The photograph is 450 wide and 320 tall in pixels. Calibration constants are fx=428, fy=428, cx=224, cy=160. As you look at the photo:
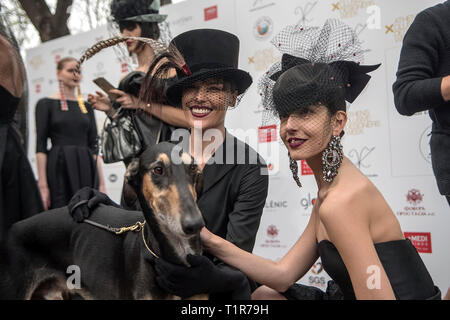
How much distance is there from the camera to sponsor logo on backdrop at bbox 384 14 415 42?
1778 mm

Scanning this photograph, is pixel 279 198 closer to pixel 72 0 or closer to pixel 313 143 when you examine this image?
pixel 313 143

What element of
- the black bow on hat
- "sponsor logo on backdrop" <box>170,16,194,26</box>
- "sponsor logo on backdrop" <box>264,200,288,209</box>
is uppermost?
"sponsor logo on backdrop" <box>170,16,194,26</box>

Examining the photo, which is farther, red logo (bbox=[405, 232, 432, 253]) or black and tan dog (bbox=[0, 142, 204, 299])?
red logo (bbox=[405, 232, 432, 253])

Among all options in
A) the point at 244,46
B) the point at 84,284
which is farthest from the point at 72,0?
the point at 84,284

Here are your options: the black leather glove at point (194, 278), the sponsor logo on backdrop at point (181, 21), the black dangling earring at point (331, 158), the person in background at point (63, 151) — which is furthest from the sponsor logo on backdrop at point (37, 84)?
the black dangling earring at point (331, 158)

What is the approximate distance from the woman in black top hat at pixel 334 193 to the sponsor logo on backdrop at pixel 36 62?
3.63m

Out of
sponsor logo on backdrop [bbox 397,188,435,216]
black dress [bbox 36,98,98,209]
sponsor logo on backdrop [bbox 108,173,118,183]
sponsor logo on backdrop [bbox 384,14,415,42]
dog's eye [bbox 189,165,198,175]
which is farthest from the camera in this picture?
sponsor logo on backdrop [bbox 108,173,118,183]

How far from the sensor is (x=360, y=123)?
1.94 m

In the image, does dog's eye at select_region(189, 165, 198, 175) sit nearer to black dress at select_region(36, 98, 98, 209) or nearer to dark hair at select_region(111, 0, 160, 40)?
dark hair at select_region(111, 0, 160, 40)

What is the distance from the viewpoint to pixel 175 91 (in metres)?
1.54

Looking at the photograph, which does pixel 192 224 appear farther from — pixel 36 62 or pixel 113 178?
pixel 36 62

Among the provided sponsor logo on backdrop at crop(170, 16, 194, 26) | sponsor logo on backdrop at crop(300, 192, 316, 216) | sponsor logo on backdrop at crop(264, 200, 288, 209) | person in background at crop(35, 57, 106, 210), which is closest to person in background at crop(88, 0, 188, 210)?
sponsor logo on backdrop at crop(170, 16, 194, 26)

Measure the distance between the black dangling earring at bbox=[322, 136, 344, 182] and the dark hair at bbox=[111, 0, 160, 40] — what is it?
0.99 m

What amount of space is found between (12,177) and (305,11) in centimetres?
142
